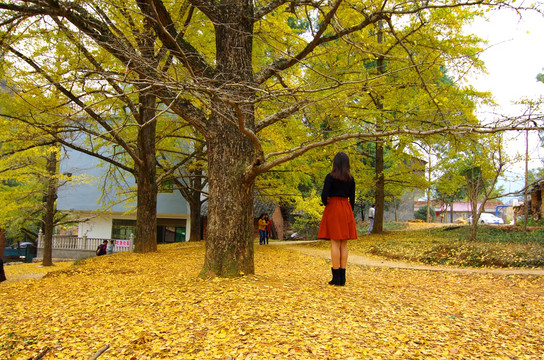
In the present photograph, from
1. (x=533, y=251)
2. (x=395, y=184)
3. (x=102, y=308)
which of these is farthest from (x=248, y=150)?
(x=395, y=184)

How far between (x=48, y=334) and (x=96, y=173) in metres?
23.7

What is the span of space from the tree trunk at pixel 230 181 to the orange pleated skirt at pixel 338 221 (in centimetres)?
115

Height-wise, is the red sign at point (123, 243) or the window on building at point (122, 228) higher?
the window on building at point (122, 228)

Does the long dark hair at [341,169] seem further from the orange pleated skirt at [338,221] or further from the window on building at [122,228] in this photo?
the window on building at [122,228]

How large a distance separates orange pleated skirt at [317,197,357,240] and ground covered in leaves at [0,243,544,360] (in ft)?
2.41

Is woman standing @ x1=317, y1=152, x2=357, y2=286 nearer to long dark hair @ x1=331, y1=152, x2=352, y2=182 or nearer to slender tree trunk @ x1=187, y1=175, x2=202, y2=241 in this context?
long dark hair @ x1=331, y1=152, x2=352, y2=182

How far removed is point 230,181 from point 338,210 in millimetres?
1576

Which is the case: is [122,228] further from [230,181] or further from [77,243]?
[230,181]

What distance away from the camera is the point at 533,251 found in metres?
9.75

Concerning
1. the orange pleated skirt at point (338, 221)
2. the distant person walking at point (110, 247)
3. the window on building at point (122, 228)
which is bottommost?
the distant person walking at point (110, 247)

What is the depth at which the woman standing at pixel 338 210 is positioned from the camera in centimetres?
532

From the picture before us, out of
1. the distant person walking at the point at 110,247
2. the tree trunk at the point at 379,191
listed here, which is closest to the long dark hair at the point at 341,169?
the tree trunk at the point at 379,191

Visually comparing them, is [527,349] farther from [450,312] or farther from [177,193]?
[177,193]

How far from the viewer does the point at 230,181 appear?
18.5 ft
